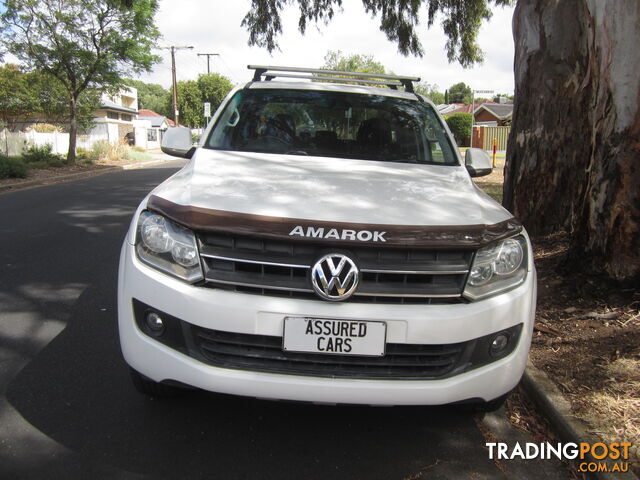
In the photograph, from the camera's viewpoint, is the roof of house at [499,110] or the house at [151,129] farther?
the roof of house at [499,110]

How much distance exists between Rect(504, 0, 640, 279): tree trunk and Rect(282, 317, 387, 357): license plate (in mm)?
2413

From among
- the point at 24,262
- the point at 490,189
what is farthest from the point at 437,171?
the point at 490,189

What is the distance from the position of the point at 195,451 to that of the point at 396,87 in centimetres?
414

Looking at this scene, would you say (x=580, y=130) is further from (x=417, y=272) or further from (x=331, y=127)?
(x=417, y=272)

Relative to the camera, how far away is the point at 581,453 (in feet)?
8.21

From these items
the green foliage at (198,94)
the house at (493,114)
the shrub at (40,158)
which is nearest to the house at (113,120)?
the green foliage at (198,94)

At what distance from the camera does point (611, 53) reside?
367 centimetres

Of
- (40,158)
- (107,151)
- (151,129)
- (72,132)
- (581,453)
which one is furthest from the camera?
(151,129)

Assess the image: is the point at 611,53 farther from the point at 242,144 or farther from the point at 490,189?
the point at 490,189

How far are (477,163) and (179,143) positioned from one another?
2087 mm

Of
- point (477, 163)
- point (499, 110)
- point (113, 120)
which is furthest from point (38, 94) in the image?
point (499, 110)

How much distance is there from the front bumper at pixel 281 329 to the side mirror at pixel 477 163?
1.58 meters

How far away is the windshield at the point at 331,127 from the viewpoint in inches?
146

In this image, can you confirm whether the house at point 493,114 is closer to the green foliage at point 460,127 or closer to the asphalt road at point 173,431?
the green foliage at point 460,127
